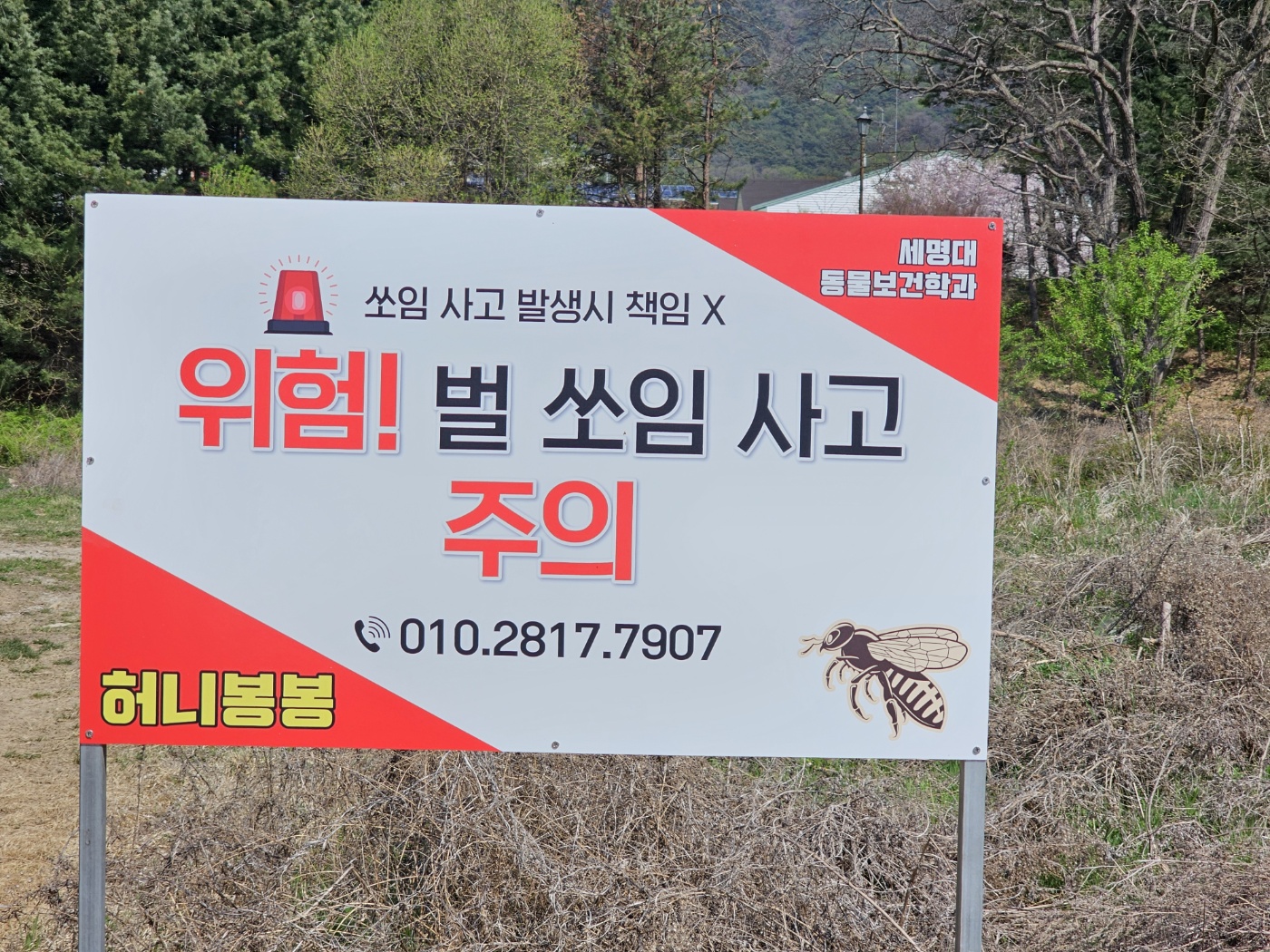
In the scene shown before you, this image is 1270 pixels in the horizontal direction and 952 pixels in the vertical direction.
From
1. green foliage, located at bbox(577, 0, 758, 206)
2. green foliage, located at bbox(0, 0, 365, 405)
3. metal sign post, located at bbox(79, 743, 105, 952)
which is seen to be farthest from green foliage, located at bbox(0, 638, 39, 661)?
green foliage, located at bbox(577, 0, 758, 206)

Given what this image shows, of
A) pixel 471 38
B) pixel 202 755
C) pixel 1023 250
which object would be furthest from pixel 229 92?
pixel 202 755

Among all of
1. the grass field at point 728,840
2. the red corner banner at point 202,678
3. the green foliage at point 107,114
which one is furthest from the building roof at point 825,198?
the red corner banner at point 202,678

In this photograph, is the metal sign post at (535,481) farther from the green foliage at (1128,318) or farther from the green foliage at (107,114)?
the green foliage at (107,114)

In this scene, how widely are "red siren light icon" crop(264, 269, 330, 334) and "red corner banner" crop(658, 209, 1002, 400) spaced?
74cm

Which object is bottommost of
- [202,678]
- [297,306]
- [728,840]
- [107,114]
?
[728,840]

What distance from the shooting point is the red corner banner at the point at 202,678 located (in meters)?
2.24

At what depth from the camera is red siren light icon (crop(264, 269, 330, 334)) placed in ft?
7.32

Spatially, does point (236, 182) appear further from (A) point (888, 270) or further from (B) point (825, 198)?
(B) point (825, 198)

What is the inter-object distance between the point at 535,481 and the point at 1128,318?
13.7m

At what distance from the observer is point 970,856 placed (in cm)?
228

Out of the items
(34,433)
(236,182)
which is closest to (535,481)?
(34,433)

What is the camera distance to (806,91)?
62.9 feet

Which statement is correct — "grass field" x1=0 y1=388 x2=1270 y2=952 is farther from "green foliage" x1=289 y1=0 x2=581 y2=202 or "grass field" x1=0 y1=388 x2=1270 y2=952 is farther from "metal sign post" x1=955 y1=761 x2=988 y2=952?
"green foliage" x1=289 y1=0 x2=581 y2=202

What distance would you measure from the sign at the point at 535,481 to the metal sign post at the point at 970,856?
0.20 feet
